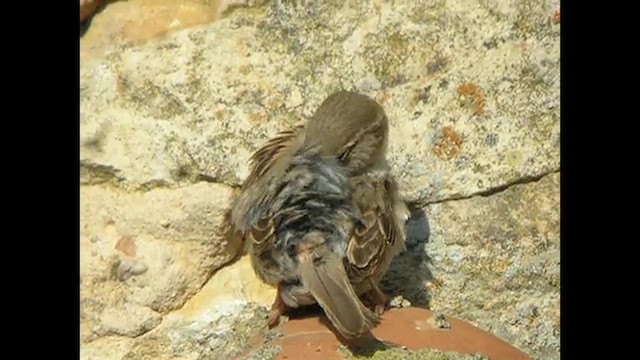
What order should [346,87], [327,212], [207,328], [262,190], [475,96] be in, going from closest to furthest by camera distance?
[327,212] < [262,190] < [207,328] < [475,96] < [346,87]

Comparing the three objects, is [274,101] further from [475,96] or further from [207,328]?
[207,328]

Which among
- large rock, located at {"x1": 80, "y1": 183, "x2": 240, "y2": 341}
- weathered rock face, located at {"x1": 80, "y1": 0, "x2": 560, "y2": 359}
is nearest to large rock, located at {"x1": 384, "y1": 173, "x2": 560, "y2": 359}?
weathered rock face, located at {"x1": 80, "y1": 0, "x2": 560, "y2": 359}

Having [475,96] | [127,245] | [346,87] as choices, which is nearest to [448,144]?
[475,96]

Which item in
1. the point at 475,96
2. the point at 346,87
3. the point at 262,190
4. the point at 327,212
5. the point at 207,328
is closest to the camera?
the point at 327,212

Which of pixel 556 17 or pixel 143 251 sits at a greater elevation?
pixel 556 17

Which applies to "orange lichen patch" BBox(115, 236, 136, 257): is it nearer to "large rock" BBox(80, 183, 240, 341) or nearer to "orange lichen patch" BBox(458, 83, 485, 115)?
"large rock" BBox(80, 183, 240, 341)

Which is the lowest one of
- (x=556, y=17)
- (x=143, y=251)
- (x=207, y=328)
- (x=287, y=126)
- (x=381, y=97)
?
(x=207, y=328)
